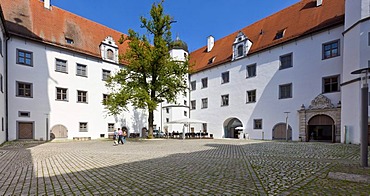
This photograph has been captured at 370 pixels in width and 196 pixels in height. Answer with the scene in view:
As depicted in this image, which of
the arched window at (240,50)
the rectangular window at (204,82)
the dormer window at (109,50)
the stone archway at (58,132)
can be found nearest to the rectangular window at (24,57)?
the stone archway at (58,132)

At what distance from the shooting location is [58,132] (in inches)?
939

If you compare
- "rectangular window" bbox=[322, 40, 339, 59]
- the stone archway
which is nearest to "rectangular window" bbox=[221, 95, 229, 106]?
"rectangular window" bbox=[322, 40, 339, 59]

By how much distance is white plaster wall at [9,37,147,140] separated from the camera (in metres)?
21.4

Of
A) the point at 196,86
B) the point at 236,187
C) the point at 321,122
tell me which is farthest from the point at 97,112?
the point at 236,187

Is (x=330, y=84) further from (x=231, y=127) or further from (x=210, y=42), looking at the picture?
(x=210, y=42)

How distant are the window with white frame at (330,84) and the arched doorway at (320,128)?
231 centimetres

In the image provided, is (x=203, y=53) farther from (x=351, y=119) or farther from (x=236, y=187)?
(x=236, y=187)

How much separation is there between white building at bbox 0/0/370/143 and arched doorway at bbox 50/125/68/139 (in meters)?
0.10

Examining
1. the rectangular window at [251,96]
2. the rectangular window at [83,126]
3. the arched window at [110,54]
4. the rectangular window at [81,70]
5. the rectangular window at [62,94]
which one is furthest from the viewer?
the arched window at [110,54]

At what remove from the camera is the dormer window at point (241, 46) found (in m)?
27.7

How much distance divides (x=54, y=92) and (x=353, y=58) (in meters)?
26.7

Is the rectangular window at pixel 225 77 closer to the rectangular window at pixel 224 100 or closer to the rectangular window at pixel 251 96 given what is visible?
the rectangular window at pixel 224 100

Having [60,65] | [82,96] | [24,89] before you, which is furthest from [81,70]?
[24,89]

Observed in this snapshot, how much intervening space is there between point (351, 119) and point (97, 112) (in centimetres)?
2454
